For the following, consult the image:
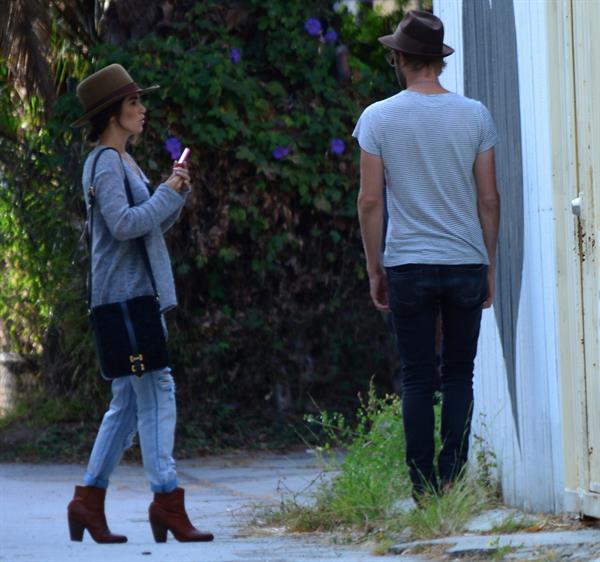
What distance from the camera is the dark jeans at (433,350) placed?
16.6 ft

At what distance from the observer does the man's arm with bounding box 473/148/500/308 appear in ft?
16.9

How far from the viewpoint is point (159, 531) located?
5.07 metres

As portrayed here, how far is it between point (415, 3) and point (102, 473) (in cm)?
670

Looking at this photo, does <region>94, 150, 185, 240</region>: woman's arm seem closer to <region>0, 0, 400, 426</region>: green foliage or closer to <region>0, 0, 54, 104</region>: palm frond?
<region>0, 0, 400, 426</region>: green foliage

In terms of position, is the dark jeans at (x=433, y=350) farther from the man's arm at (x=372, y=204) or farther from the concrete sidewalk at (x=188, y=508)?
the concrete sidewalk at (x=188, y=508)

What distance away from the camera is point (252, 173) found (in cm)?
854

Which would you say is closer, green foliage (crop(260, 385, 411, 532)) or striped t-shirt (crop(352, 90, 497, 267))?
striped t-shirt (crop(352, 90, 497, 267))

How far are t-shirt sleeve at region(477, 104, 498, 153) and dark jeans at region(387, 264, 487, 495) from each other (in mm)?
426

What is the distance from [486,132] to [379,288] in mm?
668

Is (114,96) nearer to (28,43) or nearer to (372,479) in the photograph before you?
(372,479)

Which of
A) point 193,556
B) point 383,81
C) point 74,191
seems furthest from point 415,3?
point 193,556

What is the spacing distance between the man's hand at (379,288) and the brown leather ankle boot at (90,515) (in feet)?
3.89

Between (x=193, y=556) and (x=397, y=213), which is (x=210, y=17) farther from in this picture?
(x=193, y=556)

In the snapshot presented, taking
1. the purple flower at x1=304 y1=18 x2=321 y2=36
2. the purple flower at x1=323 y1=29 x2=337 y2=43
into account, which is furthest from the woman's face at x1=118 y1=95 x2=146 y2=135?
the purple flower at x1=323 y1=29 x2=337 y2=43
